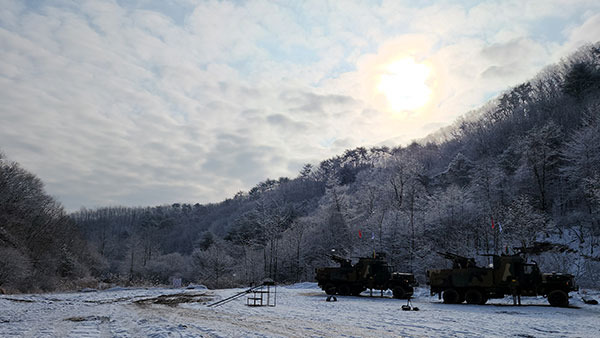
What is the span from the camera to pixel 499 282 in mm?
21406

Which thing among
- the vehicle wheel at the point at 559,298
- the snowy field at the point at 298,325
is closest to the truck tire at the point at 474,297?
the vehicle wheel at the point at 559,298

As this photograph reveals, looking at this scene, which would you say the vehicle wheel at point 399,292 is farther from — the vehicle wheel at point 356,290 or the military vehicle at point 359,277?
the vehicle wheel at point 356,290

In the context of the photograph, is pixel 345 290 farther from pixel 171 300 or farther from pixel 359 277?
pixel 171 300

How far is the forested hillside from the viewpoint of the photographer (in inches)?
1705

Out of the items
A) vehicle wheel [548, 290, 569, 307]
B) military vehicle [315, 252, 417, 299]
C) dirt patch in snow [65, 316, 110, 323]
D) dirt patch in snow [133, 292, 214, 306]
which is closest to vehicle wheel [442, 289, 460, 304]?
military vehicle [315, 252, 417, 299]

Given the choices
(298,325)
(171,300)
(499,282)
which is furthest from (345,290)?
(298,325)

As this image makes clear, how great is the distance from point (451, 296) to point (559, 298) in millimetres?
5086

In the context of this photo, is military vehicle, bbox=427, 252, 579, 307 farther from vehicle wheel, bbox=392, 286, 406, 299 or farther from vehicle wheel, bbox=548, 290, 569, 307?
vehicle wheel, bbox=392, 286, 406, 299

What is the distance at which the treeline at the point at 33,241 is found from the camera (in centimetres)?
3853

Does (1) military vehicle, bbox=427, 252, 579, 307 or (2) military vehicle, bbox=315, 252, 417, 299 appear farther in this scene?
(2) military vehicle, bbox=315, 252, 417, 299

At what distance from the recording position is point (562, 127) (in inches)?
2250

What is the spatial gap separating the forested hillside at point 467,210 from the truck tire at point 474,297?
6.04m

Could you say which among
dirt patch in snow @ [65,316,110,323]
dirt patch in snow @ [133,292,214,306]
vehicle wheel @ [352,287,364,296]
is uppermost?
dirt patch in snow @ [65,316,110,323]

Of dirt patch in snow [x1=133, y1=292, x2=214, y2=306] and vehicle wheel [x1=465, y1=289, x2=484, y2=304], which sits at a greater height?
vehicle wheel [x1=465, y1=289, x2=484, y2=304]
